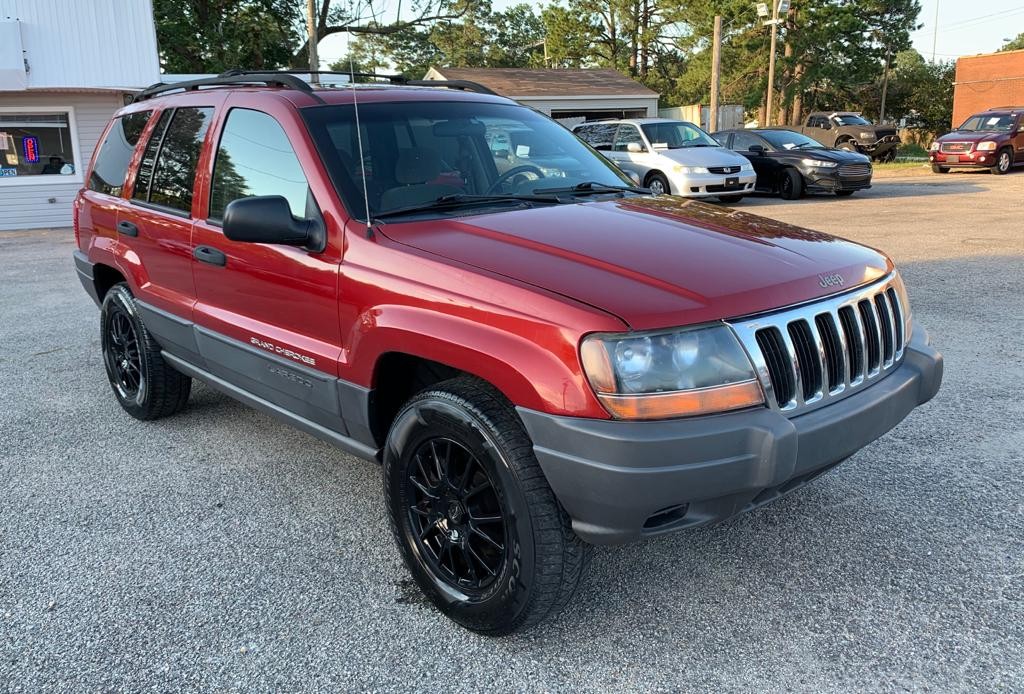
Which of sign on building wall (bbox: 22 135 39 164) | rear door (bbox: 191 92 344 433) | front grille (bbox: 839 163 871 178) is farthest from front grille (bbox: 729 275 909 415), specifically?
sign on building wall (bbox: 22 135 39 164)

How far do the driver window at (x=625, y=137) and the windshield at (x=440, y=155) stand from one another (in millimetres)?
13202

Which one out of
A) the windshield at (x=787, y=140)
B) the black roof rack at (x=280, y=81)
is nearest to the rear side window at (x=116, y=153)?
the black roof rack at (x=280, y=81)

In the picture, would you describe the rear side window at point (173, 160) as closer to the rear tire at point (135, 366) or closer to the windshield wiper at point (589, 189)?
the rear tire at point (135, 366)

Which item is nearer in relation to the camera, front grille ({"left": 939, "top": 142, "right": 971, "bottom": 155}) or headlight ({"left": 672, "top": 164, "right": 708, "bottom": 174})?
headlight ({"left": 672, "top": 164, "right": 708, "bottom": 174})

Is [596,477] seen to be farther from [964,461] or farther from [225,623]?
[964,461]

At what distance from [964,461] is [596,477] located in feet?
8.41

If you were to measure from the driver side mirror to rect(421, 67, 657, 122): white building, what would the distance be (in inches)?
1178

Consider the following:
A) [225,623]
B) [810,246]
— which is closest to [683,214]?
[810,246]

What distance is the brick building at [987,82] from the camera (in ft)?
128

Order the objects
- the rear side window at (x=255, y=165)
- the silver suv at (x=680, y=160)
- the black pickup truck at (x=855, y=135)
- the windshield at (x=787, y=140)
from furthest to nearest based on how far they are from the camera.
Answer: the black pickup truck at (x=855, y=135), the windshield at (x=787, y=140), the silver suv at (x=680, y=160), the rear side window at (x=255, y=165)

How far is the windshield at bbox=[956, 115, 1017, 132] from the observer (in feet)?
73.7

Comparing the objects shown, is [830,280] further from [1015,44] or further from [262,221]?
[1015,44]

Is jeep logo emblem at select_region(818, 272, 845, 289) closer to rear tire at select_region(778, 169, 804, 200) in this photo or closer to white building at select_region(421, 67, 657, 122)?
rear tire at select_region(778, 169, 804, 200)

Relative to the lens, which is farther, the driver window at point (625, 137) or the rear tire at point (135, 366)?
the driver window at point (625, 137)
